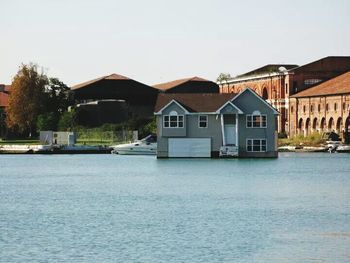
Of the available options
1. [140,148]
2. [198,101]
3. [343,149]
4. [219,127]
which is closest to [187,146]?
[219,127]

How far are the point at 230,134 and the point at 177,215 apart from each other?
151ft

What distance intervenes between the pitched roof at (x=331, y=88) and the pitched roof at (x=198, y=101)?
30.6 m

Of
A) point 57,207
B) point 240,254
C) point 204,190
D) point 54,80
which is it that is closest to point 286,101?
point 54,80

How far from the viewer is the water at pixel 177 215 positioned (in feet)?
108

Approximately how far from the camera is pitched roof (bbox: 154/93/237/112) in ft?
292

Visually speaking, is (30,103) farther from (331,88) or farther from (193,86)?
(193,86)

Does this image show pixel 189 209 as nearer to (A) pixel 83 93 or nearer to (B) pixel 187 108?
(B) pixel 187 108

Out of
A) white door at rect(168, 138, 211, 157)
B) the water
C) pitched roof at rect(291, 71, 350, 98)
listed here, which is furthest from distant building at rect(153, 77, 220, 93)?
the water

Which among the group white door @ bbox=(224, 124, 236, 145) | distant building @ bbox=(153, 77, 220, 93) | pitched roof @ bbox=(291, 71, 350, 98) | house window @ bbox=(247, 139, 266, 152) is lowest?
house window @ bbox=(247, 139, 266, 152)

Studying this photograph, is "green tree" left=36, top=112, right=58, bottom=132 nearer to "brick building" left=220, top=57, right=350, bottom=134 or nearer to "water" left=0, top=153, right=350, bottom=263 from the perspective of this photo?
"brick building" left=220, top=57, right=350, bottom=134

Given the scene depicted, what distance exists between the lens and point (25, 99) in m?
136

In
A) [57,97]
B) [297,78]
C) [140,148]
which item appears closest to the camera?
[140,148]

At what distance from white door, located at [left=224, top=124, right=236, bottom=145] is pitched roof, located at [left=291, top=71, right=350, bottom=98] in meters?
31.4

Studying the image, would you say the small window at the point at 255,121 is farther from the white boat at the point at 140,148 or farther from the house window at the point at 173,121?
the white boat at the point at 140,148
